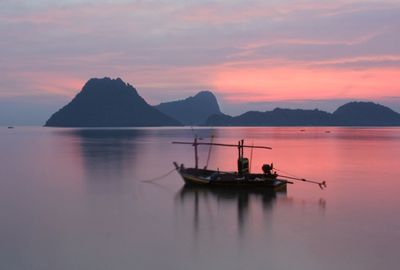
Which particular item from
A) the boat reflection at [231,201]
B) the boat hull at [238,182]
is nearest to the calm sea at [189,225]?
the boat reflection at [231,201]

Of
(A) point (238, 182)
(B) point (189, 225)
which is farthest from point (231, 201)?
(B) point (189, 225)

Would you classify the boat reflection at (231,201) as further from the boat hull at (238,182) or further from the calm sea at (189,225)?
the boat hull at (238,182)

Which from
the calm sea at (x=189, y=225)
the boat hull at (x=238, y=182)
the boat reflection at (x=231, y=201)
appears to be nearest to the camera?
the calm sea at (x=189, y=225)

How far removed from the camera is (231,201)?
29828mm

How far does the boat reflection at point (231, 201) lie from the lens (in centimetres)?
2508

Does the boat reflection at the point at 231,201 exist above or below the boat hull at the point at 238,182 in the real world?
below

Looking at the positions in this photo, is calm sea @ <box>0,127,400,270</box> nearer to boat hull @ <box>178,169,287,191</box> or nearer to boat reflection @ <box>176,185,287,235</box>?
boat reflection @ <box>176,185,287,235</box>

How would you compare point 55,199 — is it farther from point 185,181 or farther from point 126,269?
point 126,269

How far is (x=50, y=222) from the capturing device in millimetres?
23500

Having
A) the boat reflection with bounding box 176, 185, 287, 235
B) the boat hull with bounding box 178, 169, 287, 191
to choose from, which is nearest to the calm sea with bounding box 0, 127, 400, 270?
the boat reflection with bounding box 176, 185, 287, 235

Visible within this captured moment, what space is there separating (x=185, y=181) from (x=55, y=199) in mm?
10469

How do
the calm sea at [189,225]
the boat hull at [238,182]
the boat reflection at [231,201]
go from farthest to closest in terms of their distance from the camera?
the boat hull at [238,182] → the boat reflection at [231,201] → the calm sea at [189,225]

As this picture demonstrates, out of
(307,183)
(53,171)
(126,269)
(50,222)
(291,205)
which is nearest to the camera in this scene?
(126,269)

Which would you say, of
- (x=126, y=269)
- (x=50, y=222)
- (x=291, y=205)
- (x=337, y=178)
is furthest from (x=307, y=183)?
(x=126, y=269)
